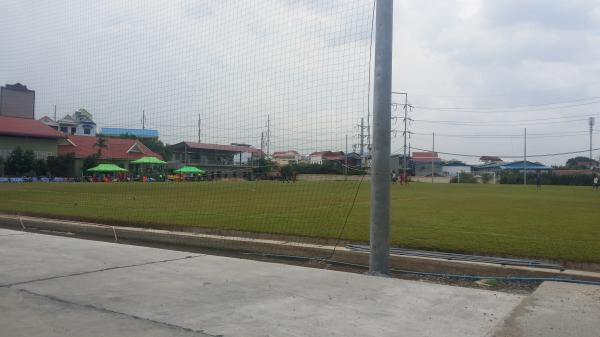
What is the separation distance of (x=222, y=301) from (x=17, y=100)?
15869mm

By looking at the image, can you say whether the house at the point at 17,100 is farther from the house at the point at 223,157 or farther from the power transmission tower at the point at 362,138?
Answer: the power transmission tower at the point at 362,138

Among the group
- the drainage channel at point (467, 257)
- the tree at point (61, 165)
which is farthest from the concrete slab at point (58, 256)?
the tree at point (61, 165)

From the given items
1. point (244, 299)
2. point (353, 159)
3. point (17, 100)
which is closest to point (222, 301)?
point (244, 299)

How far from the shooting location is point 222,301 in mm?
5574

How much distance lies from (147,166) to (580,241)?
118 feet

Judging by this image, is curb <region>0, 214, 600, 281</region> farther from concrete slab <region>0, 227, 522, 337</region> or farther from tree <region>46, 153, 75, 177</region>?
tree <region>46, 153, 75, 177</region>

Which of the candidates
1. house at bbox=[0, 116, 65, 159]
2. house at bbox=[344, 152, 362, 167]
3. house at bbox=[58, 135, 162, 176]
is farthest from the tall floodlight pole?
house at bbox=[0, 116, 65, 159]

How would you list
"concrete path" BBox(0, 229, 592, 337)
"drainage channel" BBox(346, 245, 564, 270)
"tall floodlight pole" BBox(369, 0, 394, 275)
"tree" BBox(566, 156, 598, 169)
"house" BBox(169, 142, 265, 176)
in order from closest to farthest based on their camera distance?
"concrete path" BBox(0, 229, 592, 337), "tall floodlight pole" BBox(369, 0, 394, 275), "drainage channel" BBox(346, 245, 564, 270), "house" BBox(169, 142, 265, 176), "tree" BBox(566, 156, 598, 169)

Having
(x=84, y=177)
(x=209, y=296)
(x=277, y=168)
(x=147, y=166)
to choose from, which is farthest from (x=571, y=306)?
(x=84, y=177)

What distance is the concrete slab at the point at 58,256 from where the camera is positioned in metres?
7.06

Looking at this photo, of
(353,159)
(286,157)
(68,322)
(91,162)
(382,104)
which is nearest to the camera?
(68,322)

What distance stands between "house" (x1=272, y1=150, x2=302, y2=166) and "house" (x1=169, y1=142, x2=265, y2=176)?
0.38 m

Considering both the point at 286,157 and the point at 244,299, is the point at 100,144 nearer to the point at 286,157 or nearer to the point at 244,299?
the point at 286,157

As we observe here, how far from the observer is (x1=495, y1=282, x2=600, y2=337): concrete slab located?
14.8 feet
